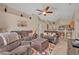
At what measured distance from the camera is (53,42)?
2744mm

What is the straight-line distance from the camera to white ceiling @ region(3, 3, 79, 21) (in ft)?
8.87

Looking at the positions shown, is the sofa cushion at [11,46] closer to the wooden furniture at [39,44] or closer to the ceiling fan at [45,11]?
the wooden furniture at [39,44]

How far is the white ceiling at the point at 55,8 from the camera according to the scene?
2703 mm

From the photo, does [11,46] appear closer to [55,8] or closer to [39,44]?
[39,44]

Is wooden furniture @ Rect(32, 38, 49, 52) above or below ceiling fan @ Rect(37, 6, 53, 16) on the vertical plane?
below

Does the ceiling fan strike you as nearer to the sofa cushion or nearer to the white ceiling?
the white ceiling

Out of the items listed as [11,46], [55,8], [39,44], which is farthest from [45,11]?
[11,46]

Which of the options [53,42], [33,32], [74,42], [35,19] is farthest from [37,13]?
[74,42]

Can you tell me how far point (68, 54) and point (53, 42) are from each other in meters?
0.27

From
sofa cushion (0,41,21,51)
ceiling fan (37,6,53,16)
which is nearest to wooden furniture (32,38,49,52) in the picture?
sofa cushion (0,41,21,51)

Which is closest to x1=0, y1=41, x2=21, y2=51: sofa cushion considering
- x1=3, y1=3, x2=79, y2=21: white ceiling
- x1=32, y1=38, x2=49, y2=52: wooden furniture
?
x1=32, y1=38, x2=49, y2=52: wooden furniture

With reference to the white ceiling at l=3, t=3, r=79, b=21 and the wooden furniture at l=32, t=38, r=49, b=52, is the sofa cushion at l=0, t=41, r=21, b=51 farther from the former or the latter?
the white ceiling at l=3, t=3, r=79, b=21

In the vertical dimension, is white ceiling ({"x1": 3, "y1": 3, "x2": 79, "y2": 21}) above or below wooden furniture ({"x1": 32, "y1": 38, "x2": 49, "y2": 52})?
above
